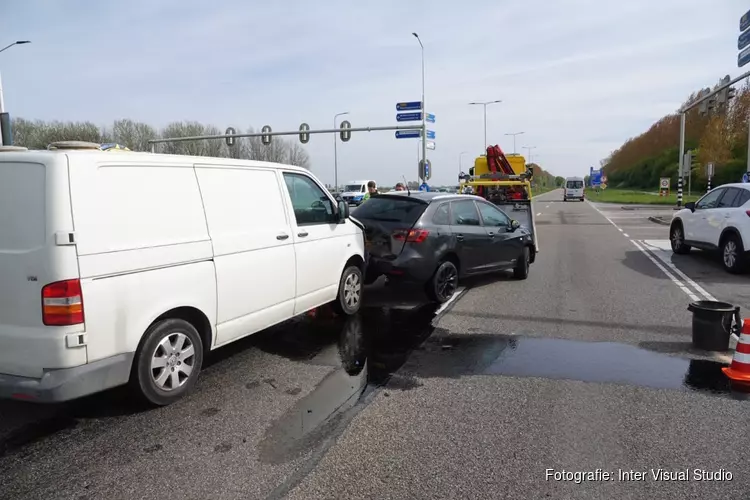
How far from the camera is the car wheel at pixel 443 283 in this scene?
7.87m

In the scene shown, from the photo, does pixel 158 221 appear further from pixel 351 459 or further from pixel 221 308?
pixel 351 459

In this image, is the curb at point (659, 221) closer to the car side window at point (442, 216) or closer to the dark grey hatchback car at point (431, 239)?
the dark grey hatchback car at point (431, 239)

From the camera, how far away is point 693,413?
4.20 m

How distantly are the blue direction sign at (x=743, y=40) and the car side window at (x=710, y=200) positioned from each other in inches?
425

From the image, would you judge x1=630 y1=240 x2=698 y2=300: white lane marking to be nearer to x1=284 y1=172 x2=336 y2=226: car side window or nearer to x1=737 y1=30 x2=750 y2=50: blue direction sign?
x1=284 y1=172 x2=336 y2=226: car side window

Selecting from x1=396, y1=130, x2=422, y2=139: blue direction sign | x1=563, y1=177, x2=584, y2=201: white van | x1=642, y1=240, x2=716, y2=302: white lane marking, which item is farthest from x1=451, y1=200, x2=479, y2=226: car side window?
x1=563, y1=177, x2=584, y2=201: white van

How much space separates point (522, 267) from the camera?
10.0 meters

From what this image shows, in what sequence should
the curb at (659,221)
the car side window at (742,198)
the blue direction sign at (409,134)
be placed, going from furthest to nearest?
the blue direction sign at (409,134)
the curb at (659,221)
the car side window at (742,198)

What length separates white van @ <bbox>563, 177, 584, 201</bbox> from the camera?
57656 mm

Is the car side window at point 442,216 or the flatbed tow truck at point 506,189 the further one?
the flatbed tow truck at point 506,189

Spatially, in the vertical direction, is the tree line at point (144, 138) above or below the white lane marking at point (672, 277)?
above

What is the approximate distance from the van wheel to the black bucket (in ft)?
16.0

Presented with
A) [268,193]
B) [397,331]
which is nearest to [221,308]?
[268,193]

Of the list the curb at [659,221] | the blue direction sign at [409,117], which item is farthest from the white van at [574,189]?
the blue direction sign at [409,117]
